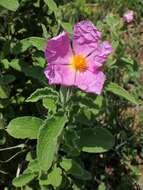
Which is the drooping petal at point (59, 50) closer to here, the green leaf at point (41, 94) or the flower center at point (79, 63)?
the flower center at point (79, 63)

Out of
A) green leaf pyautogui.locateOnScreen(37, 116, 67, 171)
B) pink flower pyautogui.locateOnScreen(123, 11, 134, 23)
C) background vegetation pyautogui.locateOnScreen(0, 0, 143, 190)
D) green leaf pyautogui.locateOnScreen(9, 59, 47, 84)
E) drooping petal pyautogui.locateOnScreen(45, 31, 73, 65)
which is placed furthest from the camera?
pink flower pyautogui.locateOnScreen(123, 11, 134, 23)

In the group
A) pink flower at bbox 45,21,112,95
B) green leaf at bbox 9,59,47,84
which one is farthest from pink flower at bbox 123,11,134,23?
pink flower at bbox 45,21,112,95

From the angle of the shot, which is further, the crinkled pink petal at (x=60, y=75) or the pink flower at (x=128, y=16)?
the pink flower at (x=128, y=16)

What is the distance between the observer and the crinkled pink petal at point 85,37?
182 centimetres

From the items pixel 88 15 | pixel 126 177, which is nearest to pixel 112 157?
pixel 126 177

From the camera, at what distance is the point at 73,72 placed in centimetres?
192

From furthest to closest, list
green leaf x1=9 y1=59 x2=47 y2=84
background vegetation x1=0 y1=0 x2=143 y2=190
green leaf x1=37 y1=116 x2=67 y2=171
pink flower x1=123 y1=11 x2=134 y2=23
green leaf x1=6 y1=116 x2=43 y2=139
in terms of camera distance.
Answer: pink flower x1=123 y1=11 x2=134 y2=23 < green leaf x1=9 y1=59 x2=47 y2=84 < green leaf x1=6 y1=116 x2=43 y2=139 < background vegetation x1=0 y1=0 x2=143 y2=190 < green leaf x1=37 y1=116 x2=67 y2=171

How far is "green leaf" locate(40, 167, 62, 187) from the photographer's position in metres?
2.26

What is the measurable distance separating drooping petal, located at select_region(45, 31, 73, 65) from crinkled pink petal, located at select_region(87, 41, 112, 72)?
0.27 feet

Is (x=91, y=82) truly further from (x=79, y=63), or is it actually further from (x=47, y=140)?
(x=47, y=140)

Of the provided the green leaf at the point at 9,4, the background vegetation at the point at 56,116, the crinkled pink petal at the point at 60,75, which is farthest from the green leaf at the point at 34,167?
the green leaf at the point at 9,4

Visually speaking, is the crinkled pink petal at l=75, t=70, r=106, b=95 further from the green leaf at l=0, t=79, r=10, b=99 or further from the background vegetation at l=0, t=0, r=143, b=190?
the green leaf at l=0, t=79, r=10, b=99

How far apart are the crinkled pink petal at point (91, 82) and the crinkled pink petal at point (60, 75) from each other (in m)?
0.03

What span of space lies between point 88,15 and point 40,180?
2.12 metres
